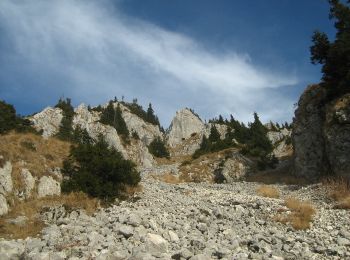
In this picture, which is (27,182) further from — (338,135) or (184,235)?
(338,135)

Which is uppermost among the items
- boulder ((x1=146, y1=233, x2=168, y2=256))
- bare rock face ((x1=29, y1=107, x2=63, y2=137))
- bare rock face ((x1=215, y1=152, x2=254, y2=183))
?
bare rock face ((x1=29, y1=107, x2=63, y2=137))

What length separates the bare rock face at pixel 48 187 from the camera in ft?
70.2

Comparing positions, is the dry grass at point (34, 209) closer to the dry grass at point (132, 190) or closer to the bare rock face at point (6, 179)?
the bare rock face at point (6, 179)

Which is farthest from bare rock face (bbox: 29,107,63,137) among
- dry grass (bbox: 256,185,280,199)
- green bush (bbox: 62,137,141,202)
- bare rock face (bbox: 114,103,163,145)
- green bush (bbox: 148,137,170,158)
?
dry grass (bbox: 256,185,280,199)

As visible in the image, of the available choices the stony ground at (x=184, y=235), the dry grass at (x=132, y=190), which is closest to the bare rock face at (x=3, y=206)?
the stony ground at (x=184, y=235)

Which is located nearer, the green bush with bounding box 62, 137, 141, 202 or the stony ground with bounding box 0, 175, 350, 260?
the stony ground with bounding box 0, 175, 350, 260

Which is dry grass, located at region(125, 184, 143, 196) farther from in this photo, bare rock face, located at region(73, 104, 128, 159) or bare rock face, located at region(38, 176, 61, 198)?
bare rock face, located at region(73, 104, 128, 159)

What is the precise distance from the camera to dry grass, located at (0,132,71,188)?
22.3 meters

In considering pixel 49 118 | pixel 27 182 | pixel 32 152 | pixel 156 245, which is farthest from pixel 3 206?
pixel 49 118

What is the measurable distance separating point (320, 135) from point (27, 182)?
2751 cm

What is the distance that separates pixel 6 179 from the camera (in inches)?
800

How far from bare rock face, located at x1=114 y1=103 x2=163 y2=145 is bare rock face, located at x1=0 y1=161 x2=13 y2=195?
12666 centimetres

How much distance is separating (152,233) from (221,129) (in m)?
136

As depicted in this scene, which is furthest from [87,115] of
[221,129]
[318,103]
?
[318,103]
